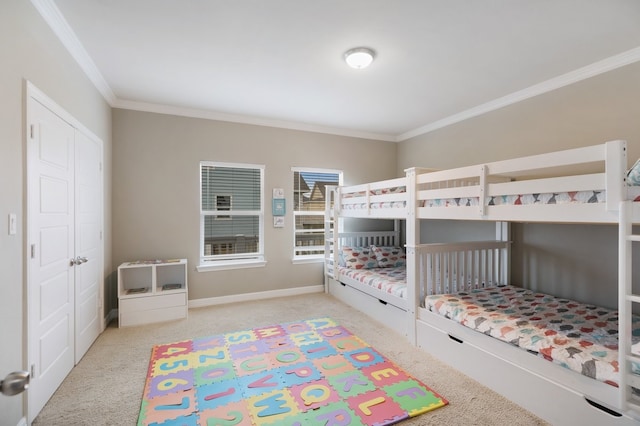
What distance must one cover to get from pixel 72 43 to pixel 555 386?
13.5 ft

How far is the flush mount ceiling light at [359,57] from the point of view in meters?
2.47

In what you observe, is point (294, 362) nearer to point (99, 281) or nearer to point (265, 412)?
point (265, 412)

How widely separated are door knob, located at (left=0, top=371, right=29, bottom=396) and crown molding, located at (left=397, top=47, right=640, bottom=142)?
414 centimetres

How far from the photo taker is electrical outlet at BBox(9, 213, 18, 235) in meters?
1.65

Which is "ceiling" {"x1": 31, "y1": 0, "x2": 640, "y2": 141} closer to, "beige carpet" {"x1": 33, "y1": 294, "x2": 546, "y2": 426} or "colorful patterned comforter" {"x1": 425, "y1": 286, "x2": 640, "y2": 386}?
"colorful patterned comforter" {"x1": 425, "y1": 286, "x2": 640, "y2": 386}

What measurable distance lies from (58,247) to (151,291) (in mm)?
1470

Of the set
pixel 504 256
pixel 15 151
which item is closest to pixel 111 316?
pixel 15 151

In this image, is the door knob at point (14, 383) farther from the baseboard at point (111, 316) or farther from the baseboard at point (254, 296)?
the baseboard at point (254, 296)

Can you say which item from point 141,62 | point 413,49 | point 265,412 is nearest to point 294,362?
point 265,412

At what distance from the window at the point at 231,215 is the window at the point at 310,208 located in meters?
0.58

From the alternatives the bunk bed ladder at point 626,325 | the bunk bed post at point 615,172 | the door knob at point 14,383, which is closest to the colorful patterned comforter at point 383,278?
the bunk bed ladder at point 626,325

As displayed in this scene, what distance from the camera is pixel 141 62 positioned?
2732mm

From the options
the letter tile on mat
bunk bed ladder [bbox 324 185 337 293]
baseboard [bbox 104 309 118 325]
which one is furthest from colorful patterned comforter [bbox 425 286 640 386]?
baseboard [bbox 104 309 118 325]

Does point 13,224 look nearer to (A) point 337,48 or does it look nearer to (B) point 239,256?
(A) point 337,48
